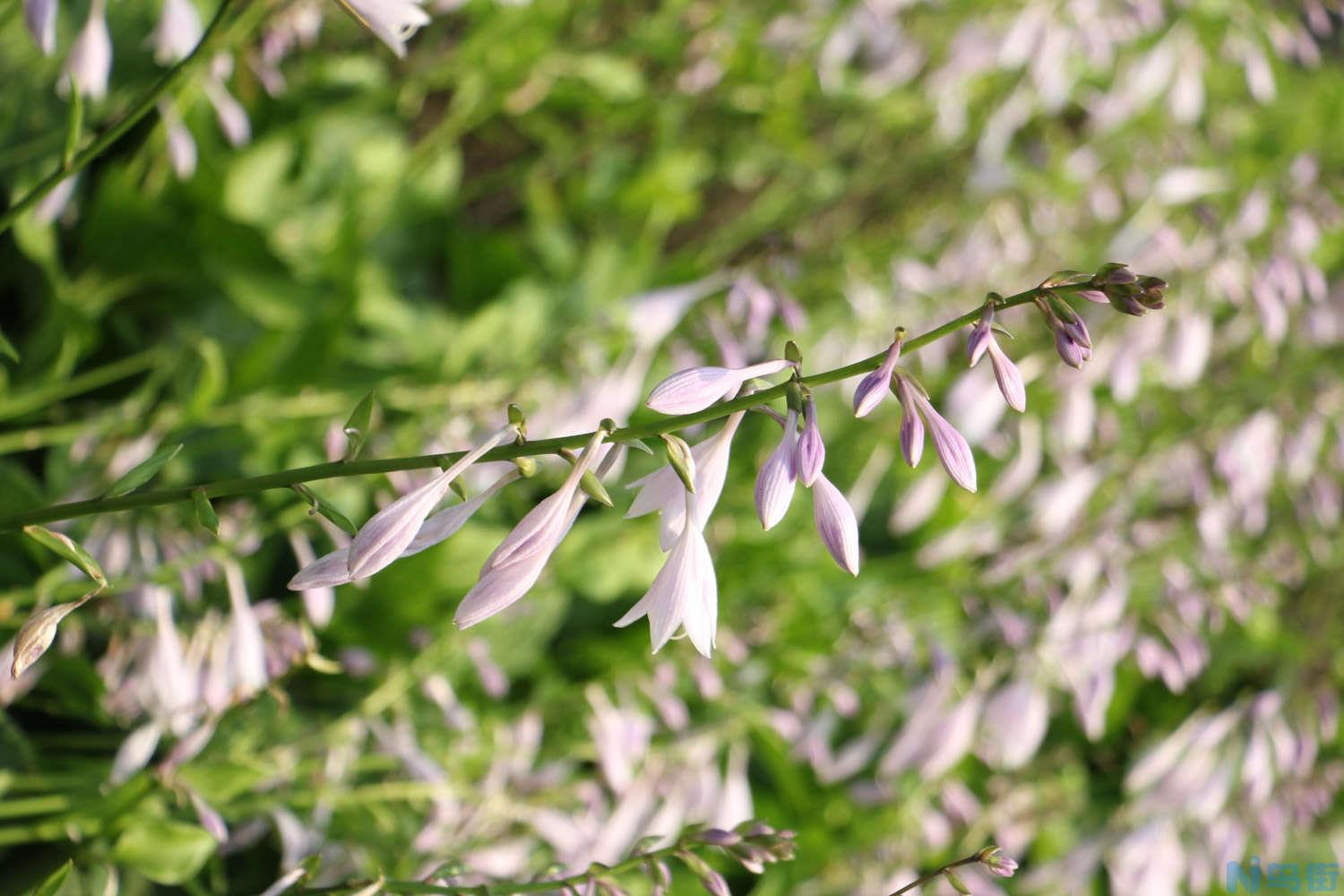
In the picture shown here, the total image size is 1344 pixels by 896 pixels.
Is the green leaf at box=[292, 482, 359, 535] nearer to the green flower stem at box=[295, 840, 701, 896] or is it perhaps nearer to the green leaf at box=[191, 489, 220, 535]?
the green leaf at box=[191, 489, 220, 535]

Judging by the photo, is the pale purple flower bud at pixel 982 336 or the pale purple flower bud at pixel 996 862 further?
the pale purple flower bud at pixel 996 862

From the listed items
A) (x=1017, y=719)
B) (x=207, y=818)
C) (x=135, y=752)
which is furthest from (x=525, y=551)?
(x=1017, y=719)

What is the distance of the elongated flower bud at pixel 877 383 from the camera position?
37.4 inches

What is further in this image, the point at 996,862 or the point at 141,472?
the point at 996,862

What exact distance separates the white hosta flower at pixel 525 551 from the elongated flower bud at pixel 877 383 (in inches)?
8.7

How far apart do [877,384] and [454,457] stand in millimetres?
372

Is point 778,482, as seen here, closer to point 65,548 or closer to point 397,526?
point 397,526

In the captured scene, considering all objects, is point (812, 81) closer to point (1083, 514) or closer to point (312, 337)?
point (1083, 514)

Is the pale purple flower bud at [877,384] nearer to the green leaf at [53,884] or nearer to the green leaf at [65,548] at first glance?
the green leaf at [65,548]

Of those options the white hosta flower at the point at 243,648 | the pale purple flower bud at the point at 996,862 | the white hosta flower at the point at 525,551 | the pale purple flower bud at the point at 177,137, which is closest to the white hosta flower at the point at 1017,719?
the pale purple flower bud at the point at 996,862

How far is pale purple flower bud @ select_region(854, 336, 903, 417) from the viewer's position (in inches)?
37.4

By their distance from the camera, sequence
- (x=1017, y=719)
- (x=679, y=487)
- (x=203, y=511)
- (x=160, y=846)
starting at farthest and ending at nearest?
(x=1017, y=719)
(x=160, y=846)
(x=679, y=487)
(x=203, y=511)

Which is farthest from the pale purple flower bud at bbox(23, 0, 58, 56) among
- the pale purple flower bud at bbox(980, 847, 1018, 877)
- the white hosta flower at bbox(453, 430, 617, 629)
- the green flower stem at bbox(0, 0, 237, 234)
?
the pale purple flower bud at bbox(980, 847, 1018, 877)

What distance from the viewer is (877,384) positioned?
967 millimetres
